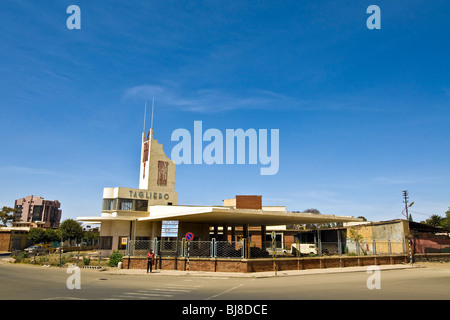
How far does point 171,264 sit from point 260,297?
13841 millimetres

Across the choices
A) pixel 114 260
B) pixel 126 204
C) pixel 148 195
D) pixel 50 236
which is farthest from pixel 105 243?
pixel 50 236

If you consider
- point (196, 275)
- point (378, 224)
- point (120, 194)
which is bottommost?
point (196, 275)

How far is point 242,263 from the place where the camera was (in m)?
23.5

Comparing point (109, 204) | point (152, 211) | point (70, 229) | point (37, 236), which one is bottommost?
point (37, 236)

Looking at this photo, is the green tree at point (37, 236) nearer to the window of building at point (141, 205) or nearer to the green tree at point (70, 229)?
the green tree at point (70, 229)

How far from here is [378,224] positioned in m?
42.9

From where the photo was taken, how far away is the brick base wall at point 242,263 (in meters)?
23.8

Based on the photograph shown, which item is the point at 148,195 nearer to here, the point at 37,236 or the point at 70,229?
the point at 70,229

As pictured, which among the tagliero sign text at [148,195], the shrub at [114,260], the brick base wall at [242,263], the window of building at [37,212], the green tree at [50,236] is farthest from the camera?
the window of building at [37,212]

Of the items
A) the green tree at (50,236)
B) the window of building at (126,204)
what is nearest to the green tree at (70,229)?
the green tree at (50,236)

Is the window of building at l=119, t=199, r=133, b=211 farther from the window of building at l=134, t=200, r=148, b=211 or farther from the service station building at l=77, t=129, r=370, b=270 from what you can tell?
the window of building at l=134, t=200, r=148, b=211
